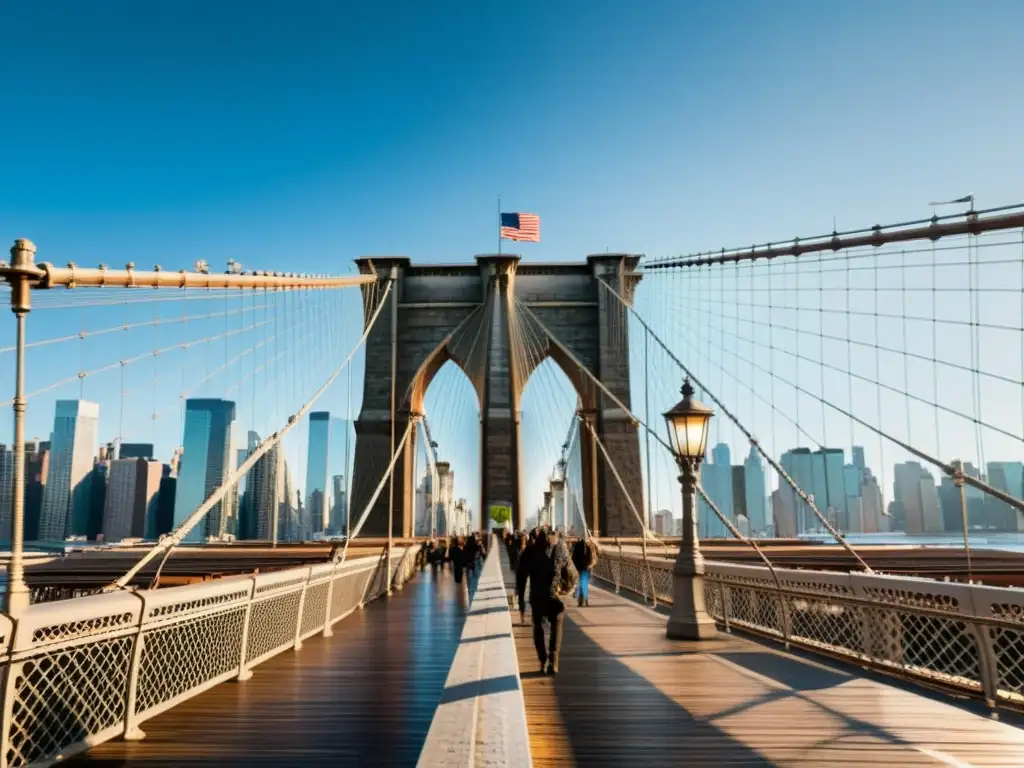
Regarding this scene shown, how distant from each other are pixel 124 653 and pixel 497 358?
1289 inches

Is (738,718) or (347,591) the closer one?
(738,718)

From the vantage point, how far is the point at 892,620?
703 centimetres

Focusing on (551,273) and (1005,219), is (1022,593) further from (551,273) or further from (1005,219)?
(551,273)

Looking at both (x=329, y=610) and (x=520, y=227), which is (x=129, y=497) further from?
(x=329, y=610)

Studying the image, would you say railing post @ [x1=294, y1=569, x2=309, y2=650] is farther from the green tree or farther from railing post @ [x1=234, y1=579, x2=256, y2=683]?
the green tree

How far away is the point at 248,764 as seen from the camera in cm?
420

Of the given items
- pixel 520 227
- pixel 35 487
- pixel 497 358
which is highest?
pixel 520 227

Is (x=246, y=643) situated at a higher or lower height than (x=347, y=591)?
higher

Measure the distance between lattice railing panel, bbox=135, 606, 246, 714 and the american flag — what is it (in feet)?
105

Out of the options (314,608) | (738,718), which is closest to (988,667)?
(738,718)

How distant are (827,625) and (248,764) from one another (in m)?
6.20

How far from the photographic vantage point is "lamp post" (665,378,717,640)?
9.35m

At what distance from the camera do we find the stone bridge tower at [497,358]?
38.0 metres

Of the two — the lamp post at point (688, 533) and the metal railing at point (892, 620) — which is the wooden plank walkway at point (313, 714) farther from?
the metal railing at point (892, 620)
